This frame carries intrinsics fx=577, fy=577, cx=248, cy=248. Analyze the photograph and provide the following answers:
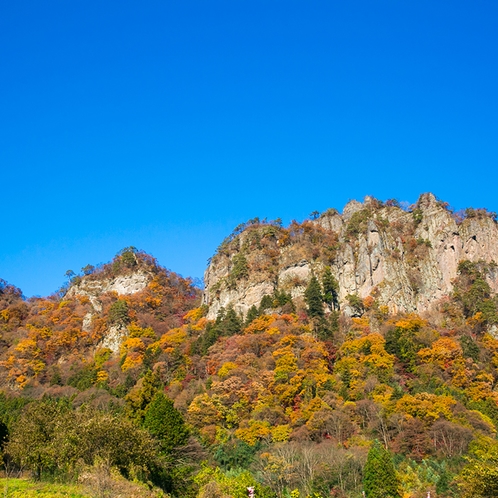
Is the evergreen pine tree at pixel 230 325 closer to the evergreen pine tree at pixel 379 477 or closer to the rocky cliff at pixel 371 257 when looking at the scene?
the rocky cliff at pixel 371 257

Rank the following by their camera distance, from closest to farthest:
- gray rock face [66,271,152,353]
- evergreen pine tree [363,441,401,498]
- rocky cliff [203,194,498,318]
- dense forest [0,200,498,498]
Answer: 1. dense forest [0,200,498,498]
2. evergreen pine tree [363,441,401,498]
3. rocky cliff [203,194,498,318]
4. gray rock face [66,271,152,353]

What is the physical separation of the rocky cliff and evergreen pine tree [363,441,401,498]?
42.4 m

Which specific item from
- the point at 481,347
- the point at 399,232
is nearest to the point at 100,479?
the point at 481,347

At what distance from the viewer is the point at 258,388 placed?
197 feet

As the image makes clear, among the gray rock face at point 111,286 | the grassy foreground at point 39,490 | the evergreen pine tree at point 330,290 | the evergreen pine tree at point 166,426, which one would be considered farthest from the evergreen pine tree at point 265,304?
the grassy foreground at point 39,490

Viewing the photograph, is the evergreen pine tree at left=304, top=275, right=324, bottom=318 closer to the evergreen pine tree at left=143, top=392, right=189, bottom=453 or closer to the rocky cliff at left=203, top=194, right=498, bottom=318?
the rocky cliff at left=203, top=194, right=498, bottom=318

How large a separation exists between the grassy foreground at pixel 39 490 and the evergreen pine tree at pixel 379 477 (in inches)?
835

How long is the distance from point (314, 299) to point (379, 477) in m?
38.9

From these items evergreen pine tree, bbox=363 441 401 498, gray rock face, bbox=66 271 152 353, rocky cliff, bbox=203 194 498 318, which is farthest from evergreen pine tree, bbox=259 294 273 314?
evergreen pine tree, bbox=363 441 401 498

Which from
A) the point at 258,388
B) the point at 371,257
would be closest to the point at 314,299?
the point at 371,257

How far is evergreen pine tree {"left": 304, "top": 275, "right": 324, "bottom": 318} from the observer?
77312mm

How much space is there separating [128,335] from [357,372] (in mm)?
40664

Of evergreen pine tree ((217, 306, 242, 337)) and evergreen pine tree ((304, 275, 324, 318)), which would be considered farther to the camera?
evergreen pine tree ((304, 275, 324, 318))

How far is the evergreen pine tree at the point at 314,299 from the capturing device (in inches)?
3044
